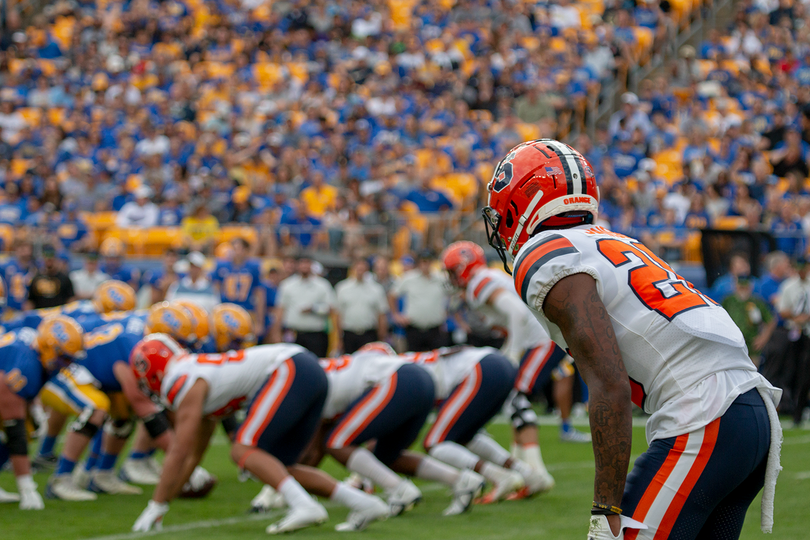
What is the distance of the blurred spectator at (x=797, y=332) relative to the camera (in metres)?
10.4

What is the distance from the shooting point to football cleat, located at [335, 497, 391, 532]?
5648mm

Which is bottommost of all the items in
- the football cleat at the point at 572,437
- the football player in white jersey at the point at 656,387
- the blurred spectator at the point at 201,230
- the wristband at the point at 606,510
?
the football cleat at the point at 572,437

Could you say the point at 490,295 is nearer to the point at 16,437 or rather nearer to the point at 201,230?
the point at 16,437

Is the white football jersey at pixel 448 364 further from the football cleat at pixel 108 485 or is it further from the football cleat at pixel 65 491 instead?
the football cleat at pixel 65 491

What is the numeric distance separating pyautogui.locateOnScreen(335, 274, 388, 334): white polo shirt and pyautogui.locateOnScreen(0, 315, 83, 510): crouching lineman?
5574mm

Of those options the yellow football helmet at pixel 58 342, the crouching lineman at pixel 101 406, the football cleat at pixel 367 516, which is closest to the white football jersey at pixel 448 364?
the football cleat at pixel 367 516

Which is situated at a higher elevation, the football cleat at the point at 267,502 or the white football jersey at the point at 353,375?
the white football jersey at the point at 353,375

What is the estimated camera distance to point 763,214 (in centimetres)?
1220

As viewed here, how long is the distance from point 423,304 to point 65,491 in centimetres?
590

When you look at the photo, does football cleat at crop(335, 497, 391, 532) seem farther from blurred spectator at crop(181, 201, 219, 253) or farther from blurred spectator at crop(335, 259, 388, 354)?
blurred spectator at crop(181, 201, 219, 253)

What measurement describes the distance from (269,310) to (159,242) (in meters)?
2.86

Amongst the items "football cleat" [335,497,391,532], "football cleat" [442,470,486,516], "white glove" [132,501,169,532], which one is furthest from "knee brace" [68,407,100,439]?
"football cleat" [442,470,486,516]

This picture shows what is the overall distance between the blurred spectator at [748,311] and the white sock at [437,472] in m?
5.97

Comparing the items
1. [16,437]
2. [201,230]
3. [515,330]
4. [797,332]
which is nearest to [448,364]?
[515,330]
